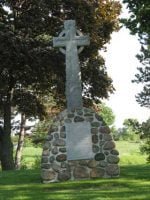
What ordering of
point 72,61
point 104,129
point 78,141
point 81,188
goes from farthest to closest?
point 72,61 < point 104,129 < point 78,141 < point 81,188

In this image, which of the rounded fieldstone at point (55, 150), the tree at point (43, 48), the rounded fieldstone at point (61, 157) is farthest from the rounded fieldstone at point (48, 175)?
the tree at point (43, 48)

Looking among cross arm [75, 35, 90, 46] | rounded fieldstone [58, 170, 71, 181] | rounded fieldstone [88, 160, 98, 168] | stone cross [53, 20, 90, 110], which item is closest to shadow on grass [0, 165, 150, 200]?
rounded fieldstone [58, 170, 71, 181]

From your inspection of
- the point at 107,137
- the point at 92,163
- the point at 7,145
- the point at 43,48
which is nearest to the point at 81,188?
the point at 92,163

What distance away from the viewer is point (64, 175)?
50.8 ft

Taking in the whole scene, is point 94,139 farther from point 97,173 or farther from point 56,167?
point 56,167

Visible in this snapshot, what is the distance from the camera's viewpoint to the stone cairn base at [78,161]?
15508 millimetres

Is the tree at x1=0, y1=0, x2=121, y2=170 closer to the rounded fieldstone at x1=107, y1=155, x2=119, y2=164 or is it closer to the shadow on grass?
the shadow on grass

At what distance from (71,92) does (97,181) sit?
118 inches

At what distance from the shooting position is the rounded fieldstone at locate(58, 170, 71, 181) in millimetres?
15469

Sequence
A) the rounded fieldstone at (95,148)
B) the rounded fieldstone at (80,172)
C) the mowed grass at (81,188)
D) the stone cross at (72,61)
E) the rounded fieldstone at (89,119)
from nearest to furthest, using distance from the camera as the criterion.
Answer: the mowed grass at (81,188), the rounded fieldstone at (80,172), the rounded fieldstone at (95,148), the rounded fieldstone at (89,119), the stone cross at (72,61)

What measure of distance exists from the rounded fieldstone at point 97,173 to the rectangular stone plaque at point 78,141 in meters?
0.42

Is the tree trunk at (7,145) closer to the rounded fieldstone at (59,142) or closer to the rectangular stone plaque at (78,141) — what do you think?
the rounded fieldstone at (59,142)

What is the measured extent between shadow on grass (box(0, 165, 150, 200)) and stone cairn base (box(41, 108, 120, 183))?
1.57 ft

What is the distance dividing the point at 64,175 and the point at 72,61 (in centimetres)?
360
